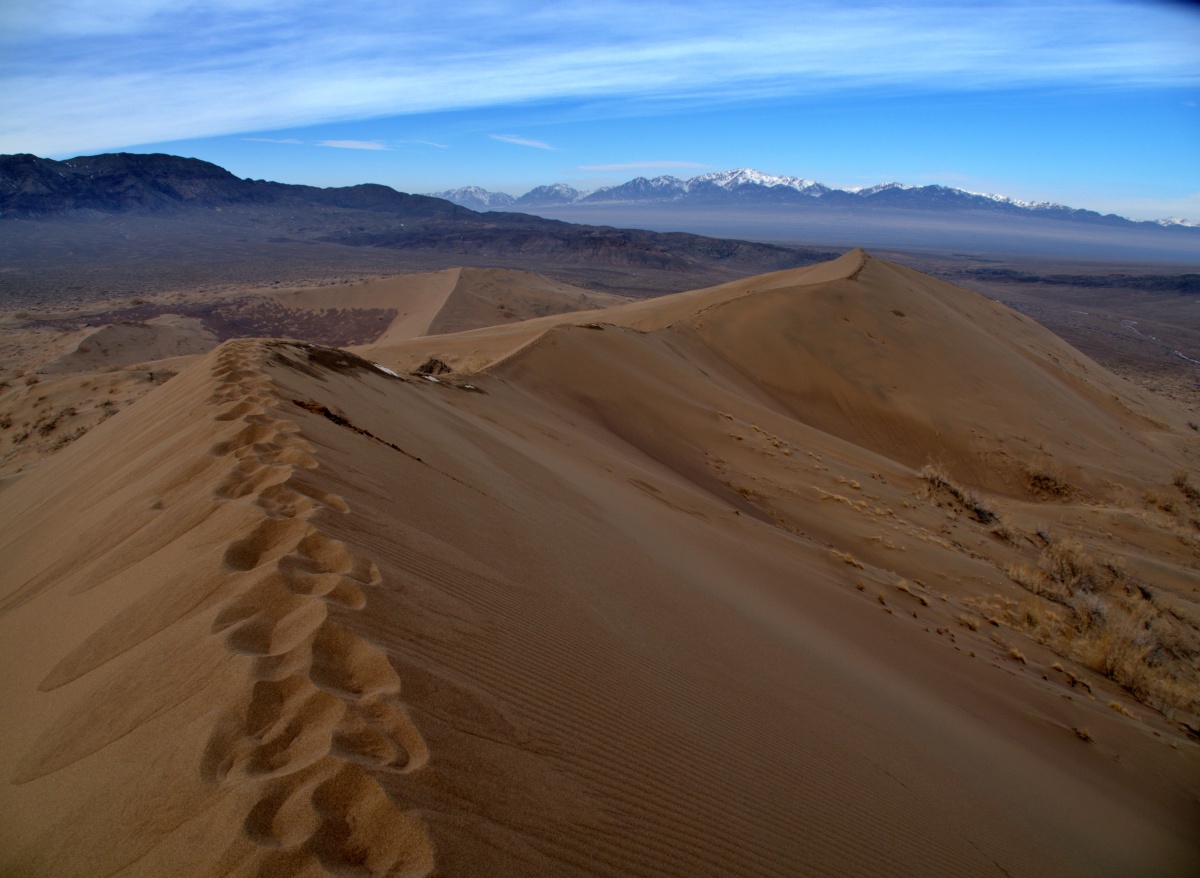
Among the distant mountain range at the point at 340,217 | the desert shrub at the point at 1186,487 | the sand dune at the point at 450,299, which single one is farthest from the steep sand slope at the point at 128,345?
the distant mountain range at the point at 340,217

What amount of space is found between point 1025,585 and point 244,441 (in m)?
8.52

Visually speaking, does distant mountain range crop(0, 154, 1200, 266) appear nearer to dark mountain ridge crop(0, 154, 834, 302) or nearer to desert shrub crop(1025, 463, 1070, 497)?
dark mountain ridge crop(0, 154, 834, 302)

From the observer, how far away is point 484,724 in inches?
90.8

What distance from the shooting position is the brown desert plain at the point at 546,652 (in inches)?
76.3

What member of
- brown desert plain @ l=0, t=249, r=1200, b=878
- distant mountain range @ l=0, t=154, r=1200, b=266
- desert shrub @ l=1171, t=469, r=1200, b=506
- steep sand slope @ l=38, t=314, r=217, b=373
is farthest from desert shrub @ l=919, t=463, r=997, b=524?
distant mountain range @ l=0, t=154, r=1200, b=266

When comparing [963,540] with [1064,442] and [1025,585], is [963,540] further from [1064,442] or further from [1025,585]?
[1064,442]

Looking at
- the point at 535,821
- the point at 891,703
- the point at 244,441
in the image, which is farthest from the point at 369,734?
the point at 891,703

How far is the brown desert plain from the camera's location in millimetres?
1938

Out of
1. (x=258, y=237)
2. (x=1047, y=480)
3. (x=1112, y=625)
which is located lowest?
(x=1047, y=480)

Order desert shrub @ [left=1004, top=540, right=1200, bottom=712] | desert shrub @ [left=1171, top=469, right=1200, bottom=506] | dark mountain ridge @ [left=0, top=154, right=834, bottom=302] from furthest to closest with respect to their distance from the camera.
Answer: dark mountain ridge @ [left=0, top=154, right=834, bottom=302]
desert shrub @ [left=1171, top=469, right=1200, bottom=506]
desert shrub @ [left=1004, top=540, right=1200, bottom=712]

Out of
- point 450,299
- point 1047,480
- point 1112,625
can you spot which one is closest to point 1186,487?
point 1047,480

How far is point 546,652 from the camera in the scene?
121 inches

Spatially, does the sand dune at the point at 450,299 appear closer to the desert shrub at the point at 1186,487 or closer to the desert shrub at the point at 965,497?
the desert shrub at the point at 965,497

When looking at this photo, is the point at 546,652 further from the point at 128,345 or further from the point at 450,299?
the point at 450,299
